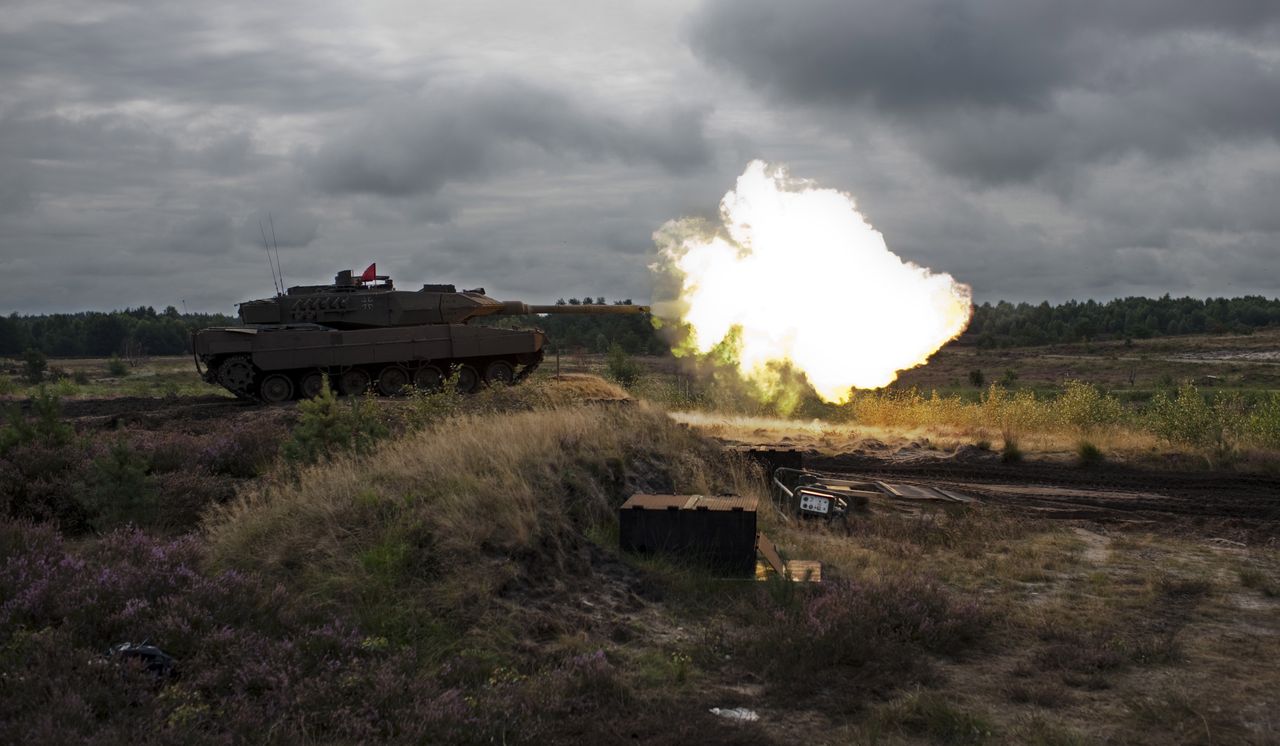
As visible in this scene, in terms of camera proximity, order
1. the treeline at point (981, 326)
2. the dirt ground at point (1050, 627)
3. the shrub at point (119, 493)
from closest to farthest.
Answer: the dirt ground at point (1050, 627) → the shrub at point (119, 493) → the treeline at point (981, 326)

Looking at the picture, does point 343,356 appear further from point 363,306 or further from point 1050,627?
point 1050,627

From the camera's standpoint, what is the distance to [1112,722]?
21.7ft

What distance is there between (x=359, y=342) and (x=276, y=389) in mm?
2264

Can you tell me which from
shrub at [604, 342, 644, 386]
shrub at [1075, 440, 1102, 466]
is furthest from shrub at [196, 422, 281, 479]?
shrub at [604, 342, 644, 386]

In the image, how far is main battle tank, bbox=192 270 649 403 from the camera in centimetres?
2227

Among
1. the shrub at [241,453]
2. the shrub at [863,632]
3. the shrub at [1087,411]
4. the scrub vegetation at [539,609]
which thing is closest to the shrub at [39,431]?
the scrub vegetation at [539,609]

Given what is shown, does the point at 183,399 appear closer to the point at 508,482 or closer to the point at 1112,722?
the point at 508,482

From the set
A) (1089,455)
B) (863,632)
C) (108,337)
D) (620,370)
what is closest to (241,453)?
(863,632)

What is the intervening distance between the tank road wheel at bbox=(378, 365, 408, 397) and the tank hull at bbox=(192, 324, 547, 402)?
0.02m

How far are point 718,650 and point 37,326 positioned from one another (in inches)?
4639

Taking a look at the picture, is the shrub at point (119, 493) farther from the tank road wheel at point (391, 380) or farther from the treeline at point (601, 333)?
the treeline at point (601, 333)

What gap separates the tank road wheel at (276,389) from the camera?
73.6 ft

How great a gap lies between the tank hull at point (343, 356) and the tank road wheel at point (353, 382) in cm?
2

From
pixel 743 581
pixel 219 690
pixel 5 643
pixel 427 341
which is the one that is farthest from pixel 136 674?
pixel 427 341
